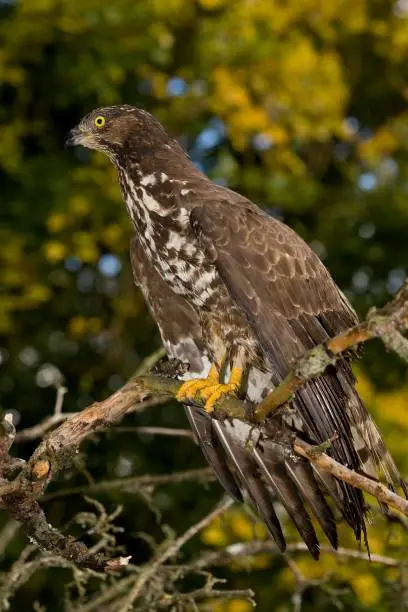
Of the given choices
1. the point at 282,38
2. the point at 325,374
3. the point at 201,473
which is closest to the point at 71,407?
the point at 201,473

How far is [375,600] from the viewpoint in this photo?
694cm

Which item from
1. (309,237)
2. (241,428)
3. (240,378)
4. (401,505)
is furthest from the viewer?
(309,237)

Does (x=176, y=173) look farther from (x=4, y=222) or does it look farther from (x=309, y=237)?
(x=309, y=237)

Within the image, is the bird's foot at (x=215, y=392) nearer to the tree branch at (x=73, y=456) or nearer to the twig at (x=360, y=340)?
the tree branch at (x=73, y=456)

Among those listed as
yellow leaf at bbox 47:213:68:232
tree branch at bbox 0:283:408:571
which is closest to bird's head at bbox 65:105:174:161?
tree branch at bbox 0:283:408:571

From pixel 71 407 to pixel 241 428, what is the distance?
2598 millimetres

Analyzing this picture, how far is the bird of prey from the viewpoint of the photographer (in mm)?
4715

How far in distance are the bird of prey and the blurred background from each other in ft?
5.92

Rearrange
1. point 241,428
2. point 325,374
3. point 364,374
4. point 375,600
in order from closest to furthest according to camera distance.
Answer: point 325,374
point 241,428
point 375,600
point 364,374

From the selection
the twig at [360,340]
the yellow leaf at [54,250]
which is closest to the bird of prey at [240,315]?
the twig at [360,340]

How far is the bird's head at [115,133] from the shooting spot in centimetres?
541

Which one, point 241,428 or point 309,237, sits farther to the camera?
point 309,237

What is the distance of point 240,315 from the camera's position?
16.1 feet

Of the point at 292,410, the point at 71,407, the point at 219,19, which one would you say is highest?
the point at 219,19
